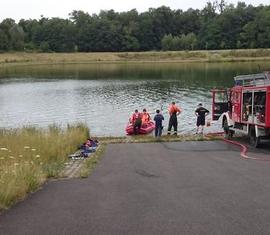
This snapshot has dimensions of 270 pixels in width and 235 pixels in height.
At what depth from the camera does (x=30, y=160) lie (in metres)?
14.1

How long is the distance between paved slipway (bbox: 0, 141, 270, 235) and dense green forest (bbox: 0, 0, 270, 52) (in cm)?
13976

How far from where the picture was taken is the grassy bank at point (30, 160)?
9.88 meters

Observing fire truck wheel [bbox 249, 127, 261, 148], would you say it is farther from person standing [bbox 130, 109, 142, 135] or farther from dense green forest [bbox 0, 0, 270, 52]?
dense green forest [bbox 0, 0, 270, 52]

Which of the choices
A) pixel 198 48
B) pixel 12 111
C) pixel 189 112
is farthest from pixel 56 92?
pixel 198 48

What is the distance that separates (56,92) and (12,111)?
18610mm

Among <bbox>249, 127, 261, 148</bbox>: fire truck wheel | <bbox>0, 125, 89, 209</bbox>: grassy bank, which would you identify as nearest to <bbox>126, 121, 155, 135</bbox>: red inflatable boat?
<bbox>0, 125, 89, 209</bbox>: grassy bank

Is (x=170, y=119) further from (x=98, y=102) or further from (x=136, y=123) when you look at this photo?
(x=98, y=102)

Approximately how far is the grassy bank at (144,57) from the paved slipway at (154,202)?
113m

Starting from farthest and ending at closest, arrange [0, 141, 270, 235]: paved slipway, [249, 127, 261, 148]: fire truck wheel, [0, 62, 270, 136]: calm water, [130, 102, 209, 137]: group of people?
[0, 62, 270, 136]: calm water, [130, 102, 209, 137]: group of people, [249, 127, 261, 148]: fire truck wheel, [0, 141, 270, 235]: paved slipway

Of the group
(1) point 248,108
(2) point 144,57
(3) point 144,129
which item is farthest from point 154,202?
(2) point 144,57

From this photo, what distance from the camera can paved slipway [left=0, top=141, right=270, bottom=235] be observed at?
7.95 m

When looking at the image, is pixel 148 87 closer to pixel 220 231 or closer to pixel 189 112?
pixel 189 112

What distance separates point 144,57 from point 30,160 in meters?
127

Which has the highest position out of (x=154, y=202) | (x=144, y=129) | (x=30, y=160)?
(x=154, y=202)
